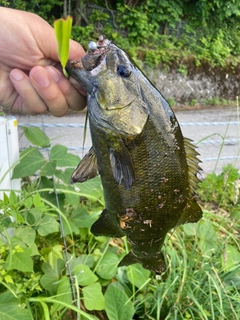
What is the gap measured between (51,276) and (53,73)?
3.76 feet

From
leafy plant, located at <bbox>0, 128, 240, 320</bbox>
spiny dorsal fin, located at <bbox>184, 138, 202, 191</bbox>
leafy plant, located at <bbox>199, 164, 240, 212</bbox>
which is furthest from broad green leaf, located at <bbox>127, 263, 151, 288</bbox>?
leafy plant, located at <bbox>199, 164, 240, 212</bbox>

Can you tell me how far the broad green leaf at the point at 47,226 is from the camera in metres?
1.85

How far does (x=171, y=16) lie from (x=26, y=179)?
8603 millimetres

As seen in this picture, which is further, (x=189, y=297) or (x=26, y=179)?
(x=26, y=179)

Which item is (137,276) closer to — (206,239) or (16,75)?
(206,239)

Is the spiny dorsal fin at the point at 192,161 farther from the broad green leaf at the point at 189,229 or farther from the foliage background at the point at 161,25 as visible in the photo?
the foliage background at the point at 161,25

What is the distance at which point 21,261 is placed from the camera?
1623 millimetres

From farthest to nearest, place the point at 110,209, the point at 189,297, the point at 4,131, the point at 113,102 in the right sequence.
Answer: the point at 4,131 → the point at 189,297 → the point at 110,209 → the point at 113,102

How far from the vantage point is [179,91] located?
9148mm

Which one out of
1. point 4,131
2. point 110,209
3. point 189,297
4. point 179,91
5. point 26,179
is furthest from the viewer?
point 179,91

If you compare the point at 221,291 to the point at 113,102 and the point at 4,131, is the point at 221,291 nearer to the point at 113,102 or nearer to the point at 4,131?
the point at 113,102

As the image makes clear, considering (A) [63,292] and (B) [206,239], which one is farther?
(B) [206,239]

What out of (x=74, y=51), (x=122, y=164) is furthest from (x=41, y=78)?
A: (x=122, y=164)

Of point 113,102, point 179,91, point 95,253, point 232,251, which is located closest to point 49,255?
point 95,253
